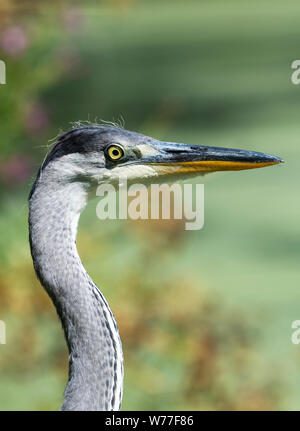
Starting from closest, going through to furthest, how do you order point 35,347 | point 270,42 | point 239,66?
point 35,347
point 239,66
point 270,42

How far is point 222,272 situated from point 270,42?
17.2ft

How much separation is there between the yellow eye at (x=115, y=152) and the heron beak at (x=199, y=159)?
58 mm

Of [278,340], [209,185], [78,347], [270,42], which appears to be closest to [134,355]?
[278,340]

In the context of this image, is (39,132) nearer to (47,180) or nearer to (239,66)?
(47,180)

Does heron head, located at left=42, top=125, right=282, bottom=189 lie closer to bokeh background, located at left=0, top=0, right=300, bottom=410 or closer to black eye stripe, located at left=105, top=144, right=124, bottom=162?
black eye stripe, located at left=105, top=144, right=124, bottom=162

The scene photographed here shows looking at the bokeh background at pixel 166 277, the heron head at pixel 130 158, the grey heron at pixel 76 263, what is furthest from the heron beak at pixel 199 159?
the bokeh background at pixel 166 277

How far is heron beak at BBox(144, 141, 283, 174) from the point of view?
1.73 m

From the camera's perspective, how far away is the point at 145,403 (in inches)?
119

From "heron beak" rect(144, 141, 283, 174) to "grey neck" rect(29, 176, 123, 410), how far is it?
0.25m

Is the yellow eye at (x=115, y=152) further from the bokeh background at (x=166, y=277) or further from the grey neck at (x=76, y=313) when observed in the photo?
the bokeh background at (x=166, y=277)

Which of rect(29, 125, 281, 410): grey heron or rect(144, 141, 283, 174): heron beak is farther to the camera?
rect(144, 141, 283, 174): heron beak

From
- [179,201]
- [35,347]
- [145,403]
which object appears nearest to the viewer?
[145,403]

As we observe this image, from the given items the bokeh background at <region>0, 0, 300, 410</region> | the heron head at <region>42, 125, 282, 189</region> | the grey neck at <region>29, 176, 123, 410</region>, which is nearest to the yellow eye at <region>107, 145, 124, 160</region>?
the heron head at <region>42, 125, 282, 189</region>

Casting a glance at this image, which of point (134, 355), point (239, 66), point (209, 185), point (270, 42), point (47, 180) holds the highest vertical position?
point (270, 42)
